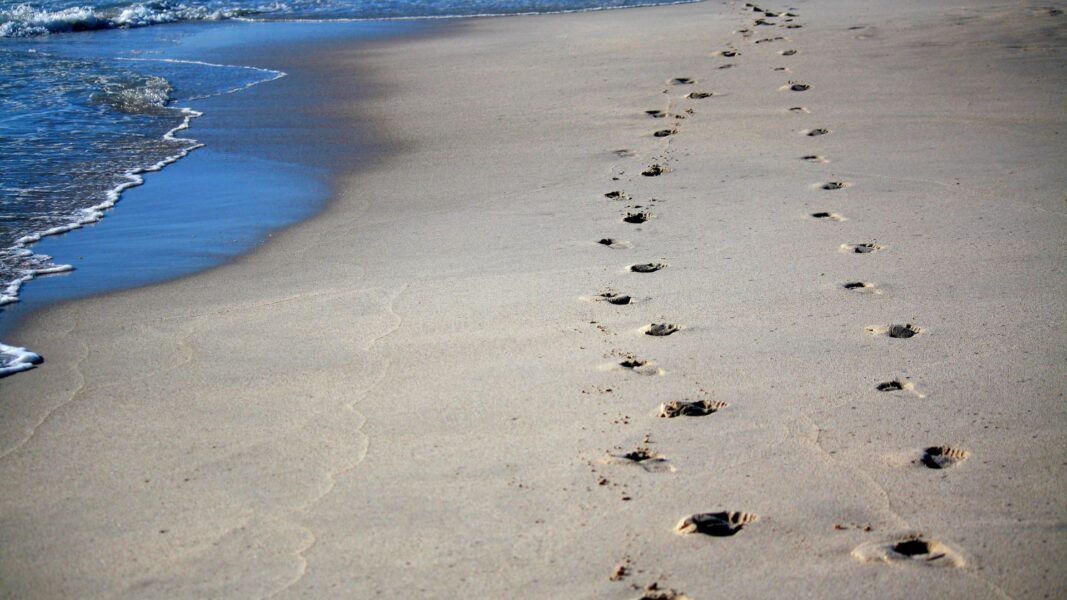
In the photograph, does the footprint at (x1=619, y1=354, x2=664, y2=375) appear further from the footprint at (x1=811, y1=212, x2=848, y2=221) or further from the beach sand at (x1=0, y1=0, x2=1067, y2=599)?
the footprint at (x1=811, y1=212, x2=848, y2=221)

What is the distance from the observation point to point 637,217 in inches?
192

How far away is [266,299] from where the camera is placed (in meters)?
4.17

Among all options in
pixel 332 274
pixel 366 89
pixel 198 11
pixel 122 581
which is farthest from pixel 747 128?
pixel 198 11

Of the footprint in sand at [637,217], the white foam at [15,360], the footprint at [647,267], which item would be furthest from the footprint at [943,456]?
the white foam at [15,360]

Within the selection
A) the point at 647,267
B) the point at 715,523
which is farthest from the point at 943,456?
the point at 647,267

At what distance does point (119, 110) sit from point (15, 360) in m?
5.51

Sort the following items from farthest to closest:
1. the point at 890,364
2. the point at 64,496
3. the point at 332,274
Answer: the point at 332,274 → the point at 890,364 → the point at 64,496

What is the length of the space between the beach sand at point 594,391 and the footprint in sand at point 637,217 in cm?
5

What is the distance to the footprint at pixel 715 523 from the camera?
2.32 metres

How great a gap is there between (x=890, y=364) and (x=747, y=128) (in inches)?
148

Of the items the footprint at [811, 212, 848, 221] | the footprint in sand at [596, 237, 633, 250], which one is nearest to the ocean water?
the footprint in sand at [596, 237, 633, 250]

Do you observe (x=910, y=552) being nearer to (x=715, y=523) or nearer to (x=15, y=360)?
(x=715, y=523)

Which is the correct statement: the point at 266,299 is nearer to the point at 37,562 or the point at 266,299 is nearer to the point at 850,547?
the point at 37,562

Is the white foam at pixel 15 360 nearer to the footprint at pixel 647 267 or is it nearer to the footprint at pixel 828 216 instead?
the footprint at pixel 647 267
